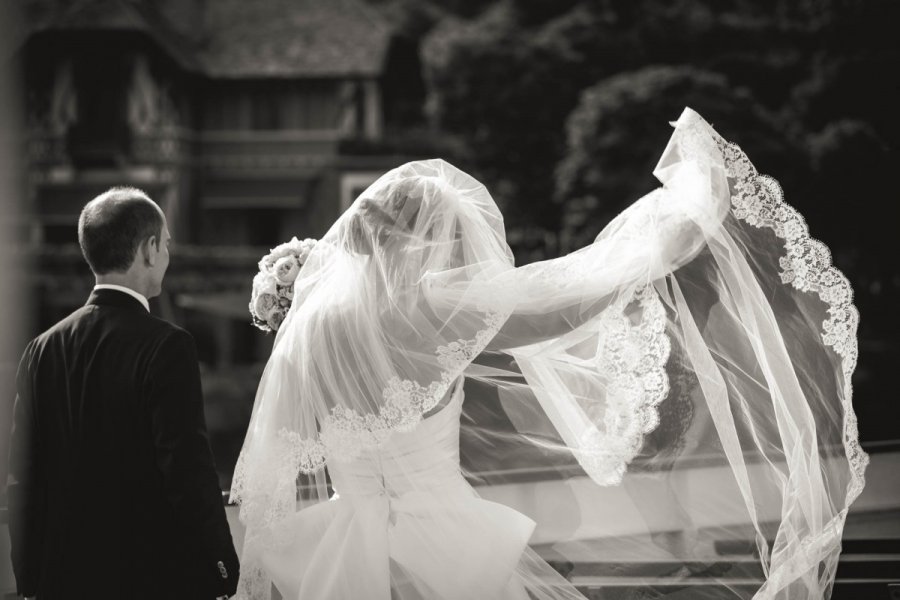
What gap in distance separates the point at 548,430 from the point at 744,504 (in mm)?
608

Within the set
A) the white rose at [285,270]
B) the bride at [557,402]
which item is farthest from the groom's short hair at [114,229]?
the white rose at [285,270]

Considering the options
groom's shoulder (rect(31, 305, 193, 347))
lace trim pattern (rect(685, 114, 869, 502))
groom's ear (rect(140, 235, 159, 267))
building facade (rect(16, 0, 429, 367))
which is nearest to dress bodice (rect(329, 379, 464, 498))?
groom's shoulder (rect(31, 305, 193, 347))

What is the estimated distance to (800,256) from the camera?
246 centimetres

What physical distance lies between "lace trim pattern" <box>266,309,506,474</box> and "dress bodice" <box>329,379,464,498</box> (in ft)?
0.24

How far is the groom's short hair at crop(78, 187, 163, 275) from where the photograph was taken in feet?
6.70

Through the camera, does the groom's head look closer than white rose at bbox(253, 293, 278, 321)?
A: Yes

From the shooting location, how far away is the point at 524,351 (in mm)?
2490

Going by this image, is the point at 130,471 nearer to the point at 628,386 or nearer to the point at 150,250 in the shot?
the point at 150,250

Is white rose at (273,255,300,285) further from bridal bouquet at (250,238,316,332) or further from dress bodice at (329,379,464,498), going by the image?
dress bodice at (329,379,464,498)

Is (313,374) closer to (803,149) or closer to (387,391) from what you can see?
(387,391)

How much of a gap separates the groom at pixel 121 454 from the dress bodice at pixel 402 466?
397mm

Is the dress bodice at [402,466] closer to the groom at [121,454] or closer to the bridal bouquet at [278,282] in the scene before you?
the groom at [121,454]

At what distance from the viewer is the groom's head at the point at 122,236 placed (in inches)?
80.4

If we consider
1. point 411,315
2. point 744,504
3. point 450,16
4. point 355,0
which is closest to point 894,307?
point 744,504
